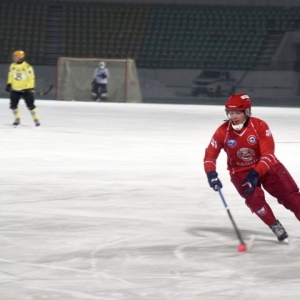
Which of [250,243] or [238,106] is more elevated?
[238,106]

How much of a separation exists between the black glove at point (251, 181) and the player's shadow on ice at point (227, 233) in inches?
20.7

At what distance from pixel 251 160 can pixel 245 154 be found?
0.07 meters

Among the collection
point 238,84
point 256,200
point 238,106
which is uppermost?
point 238,106

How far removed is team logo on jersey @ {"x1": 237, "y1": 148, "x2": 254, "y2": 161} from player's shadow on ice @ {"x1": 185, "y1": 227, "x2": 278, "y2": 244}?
60cm

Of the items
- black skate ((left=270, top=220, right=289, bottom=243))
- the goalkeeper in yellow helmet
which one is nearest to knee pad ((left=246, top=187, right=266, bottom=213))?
black skate ((left=270, top=220, right=289, bottom=243))

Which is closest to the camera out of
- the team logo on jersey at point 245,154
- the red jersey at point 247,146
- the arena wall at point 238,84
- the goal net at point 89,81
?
the red jersey at point 247,146

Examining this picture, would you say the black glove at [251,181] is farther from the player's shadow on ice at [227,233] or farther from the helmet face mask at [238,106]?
the player's shadow on ice at [227,233]

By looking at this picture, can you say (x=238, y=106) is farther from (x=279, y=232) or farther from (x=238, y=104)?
(x=279, y=232)

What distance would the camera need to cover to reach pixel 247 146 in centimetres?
721

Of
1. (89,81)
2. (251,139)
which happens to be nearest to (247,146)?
(251,139)

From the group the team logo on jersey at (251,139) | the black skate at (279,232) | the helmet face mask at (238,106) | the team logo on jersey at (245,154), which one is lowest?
the black skate at (279,232)

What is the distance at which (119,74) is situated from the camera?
3603cm

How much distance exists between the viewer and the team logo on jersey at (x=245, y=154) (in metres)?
7.23

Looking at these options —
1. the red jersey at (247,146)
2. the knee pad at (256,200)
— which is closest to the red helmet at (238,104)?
the red jersey at (247,146)
